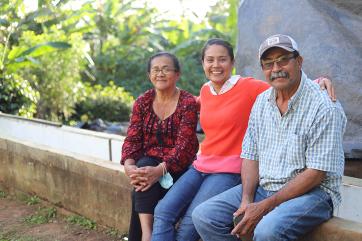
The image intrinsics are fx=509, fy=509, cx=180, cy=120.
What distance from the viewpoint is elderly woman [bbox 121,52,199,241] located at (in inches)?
134

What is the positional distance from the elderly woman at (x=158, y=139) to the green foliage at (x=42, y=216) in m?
1.80

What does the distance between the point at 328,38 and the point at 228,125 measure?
1754mm

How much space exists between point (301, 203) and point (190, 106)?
1.23m

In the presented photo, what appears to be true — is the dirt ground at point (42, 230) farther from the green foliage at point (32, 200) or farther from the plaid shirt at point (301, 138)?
the plaid shirt at point (301, 138)

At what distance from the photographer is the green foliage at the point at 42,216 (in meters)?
5.01

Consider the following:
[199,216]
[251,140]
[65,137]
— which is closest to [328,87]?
[251,140]

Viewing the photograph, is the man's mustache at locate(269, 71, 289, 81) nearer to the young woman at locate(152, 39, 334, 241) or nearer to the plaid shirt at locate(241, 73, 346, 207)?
the plaid shirt at locate(241, 73, 346, 207)

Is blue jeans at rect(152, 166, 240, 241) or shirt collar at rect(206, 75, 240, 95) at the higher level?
shirt collar at rect(206, 75, 240, 95)

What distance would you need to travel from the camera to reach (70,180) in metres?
4.98

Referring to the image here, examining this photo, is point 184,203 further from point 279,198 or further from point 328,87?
point 328,87

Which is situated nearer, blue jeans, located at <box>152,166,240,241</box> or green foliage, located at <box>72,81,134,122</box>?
blue jeans, located at <box>152,166,240,241</box>

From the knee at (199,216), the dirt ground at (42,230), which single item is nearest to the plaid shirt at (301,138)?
the knee at (199,216)

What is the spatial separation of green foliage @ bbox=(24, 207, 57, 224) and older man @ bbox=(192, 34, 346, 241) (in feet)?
8.49

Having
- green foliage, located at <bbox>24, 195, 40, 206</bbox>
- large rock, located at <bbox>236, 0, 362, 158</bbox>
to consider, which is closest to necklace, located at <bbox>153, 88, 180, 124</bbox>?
large rock, located at <bbox>236, 0, 362, 158</bbox>
